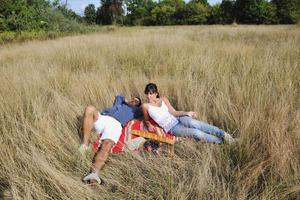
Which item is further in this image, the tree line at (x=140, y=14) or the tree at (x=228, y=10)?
the tree at (x=228, y=10)

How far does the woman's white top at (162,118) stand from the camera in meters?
4.05

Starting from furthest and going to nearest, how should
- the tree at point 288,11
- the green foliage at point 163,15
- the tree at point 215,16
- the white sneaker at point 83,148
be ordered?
the green foliage at point 163,15
the tree at point 215,16
the tree at point 288,11
the white sneaker at point 83,148

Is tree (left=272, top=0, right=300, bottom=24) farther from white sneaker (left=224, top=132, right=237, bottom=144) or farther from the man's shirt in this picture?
white sneaker (left=224, top=132, right=237, bottom=144)

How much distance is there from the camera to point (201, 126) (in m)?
3.94

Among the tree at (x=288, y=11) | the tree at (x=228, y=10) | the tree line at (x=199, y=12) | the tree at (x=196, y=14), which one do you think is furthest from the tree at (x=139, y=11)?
the tree at (x=288, y=11)

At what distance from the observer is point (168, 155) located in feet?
11.2

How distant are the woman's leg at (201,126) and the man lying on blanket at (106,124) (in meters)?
0.65

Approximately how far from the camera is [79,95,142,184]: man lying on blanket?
3316 millimetres

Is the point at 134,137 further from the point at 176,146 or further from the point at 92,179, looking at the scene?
the point at 92,179

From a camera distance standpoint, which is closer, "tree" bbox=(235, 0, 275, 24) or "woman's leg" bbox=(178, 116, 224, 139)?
"woman's leg" bbox=(178, 116, 224, 139)

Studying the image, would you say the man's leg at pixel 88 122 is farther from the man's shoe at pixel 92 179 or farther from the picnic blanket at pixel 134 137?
the man's shoe at pixel 92 179

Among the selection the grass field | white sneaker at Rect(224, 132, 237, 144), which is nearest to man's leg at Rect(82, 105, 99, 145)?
the grass field

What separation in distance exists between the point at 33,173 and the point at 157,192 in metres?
1.08

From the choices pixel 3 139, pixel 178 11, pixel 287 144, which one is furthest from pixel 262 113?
pixel 178 11
